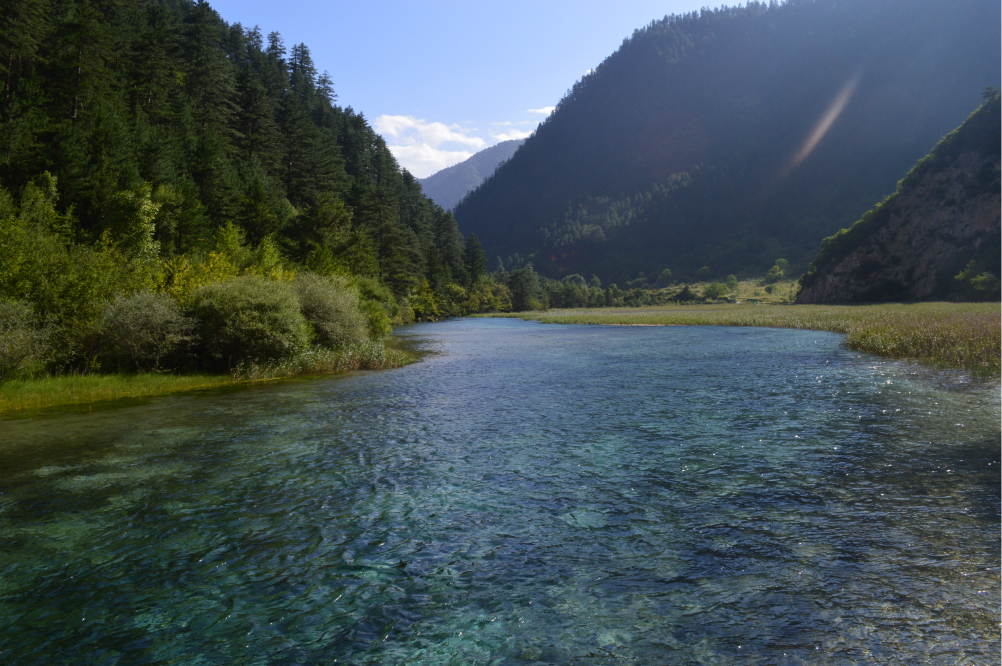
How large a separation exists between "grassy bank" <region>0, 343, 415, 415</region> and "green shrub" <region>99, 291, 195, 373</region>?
3.97 ft

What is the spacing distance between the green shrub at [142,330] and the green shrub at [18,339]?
2887 mm

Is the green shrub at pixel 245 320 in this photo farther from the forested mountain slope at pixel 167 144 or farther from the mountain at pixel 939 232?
the mountain at pixel 939 232

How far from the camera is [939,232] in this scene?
109 m

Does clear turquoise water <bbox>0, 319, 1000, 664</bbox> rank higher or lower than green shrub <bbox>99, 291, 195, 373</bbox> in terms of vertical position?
lower

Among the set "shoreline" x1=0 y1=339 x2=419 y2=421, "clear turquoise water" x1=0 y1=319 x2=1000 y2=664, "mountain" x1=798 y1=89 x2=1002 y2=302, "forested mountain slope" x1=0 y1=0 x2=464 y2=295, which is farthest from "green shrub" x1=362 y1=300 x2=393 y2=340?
"mountain" x1=798 y1=89 x2=1002 y2=302

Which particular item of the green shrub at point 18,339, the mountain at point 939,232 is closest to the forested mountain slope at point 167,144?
the green shrub at point 18,339

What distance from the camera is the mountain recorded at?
10038 cm

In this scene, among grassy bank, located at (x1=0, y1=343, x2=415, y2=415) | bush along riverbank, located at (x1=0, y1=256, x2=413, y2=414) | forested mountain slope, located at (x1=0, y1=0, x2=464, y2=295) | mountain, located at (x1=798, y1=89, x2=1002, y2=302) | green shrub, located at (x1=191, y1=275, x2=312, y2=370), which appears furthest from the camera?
mountain, located at (x1=798, y1=89, x2=1002, y2=302)

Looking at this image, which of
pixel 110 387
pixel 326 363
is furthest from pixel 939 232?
pixel 110 387

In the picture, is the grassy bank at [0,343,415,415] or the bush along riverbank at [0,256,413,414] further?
the bush along riverbank at [0,256,413,414]

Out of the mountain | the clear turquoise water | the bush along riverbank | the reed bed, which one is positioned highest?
the mountain

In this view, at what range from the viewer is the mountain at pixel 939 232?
10038cm

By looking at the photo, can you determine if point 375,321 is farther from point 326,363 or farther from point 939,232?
point 939,232

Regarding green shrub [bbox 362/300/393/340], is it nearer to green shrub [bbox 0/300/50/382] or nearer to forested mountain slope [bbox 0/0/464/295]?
forested mountain slope [bbox 0/0/464/295]
